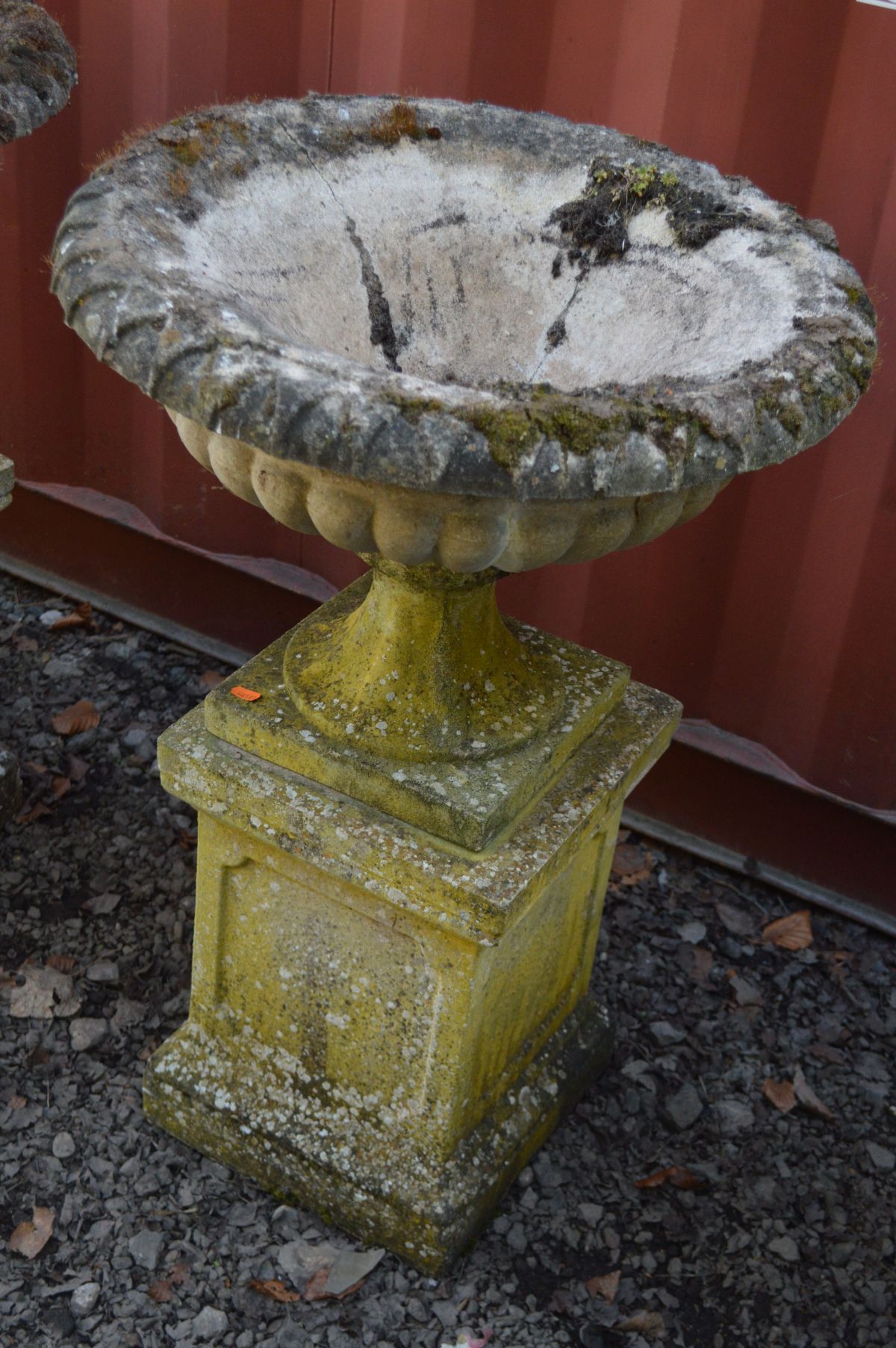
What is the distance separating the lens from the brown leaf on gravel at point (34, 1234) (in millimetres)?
2402

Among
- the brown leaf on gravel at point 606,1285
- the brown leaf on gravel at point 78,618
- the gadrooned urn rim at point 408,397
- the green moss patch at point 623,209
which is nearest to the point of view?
the gadrooned urn rim at point 408,397

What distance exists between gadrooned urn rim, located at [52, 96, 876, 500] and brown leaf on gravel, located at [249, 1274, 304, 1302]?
1530 millimetres

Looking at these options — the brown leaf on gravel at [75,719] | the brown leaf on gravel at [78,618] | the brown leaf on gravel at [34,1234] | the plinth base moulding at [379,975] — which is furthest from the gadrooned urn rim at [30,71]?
the brown leaf on gravel at [34,1234]

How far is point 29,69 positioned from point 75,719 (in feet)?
5.40

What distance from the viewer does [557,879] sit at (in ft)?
7.80

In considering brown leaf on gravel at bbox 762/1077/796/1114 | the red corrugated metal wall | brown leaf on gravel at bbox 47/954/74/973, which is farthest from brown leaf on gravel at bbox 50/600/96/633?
brown leaf on gravel at bbox 762/1077/796/1114

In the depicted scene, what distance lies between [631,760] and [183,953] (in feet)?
3.83

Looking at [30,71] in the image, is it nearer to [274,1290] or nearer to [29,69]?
[29,69]

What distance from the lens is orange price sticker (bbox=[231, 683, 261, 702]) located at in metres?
2.26

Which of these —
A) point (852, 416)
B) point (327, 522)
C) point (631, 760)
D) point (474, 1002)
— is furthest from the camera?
point (852, 416)

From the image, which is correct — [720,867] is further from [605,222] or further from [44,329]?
[44,329]

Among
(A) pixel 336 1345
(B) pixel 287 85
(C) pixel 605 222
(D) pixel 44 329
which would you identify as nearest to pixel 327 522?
(C) pixel 605 222

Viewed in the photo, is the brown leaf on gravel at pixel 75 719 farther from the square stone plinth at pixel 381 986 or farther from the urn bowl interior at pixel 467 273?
the urn bowl interior at pixel 467 273

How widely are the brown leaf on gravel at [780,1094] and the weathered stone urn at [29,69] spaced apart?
2.30 m
